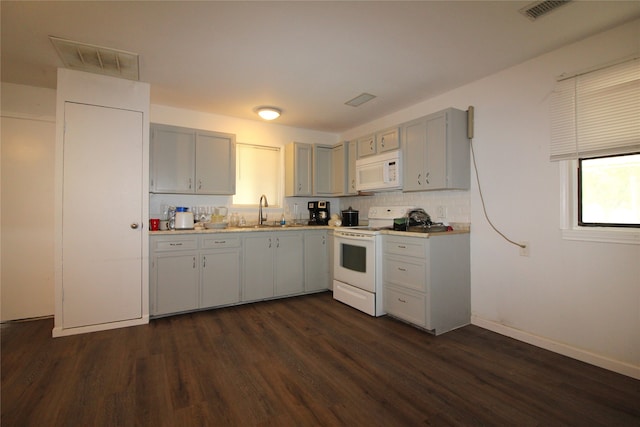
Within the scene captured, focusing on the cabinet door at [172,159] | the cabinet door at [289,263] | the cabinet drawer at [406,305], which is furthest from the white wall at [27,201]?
the cabinet drawer at [406,305]

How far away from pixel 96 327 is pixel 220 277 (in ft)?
4.16

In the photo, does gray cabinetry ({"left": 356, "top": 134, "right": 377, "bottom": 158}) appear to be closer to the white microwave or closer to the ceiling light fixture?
the white microwave

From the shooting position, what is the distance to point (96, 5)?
2.02 meters

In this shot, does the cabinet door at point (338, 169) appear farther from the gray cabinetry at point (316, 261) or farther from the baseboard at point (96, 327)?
the baseboard at point (96, 327)

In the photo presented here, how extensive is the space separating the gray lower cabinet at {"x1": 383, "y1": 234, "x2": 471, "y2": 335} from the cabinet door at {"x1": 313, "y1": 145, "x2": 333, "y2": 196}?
1779 millimetres

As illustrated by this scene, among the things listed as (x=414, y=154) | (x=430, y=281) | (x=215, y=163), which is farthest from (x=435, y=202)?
(x=215, y=163)

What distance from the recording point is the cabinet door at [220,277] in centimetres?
349

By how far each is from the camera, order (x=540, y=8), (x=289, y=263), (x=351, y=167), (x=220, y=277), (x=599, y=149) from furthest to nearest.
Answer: (x=351, y=167), (x=289, y=263), (x=220, y=277), (x=599, y=149), (x=540, y=8)

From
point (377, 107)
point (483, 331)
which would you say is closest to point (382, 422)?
point (483, 331)

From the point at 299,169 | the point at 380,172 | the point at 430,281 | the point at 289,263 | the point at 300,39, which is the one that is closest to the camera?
the point at 300,39

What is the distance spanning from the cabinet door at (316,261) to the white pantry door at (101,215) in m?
2.04

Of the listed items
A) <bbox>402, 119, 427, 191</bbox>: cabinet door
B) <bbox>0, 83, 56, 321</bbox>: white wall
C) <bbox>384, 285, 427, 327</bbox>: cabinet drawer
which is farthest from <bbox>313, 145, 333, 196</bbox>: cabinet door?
<bbox>0, 83, 56, 321</bbox>: white wall

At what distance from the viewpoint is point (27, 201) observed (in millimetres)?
3291

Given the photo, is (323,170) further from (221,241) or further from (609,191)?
(609,191)
